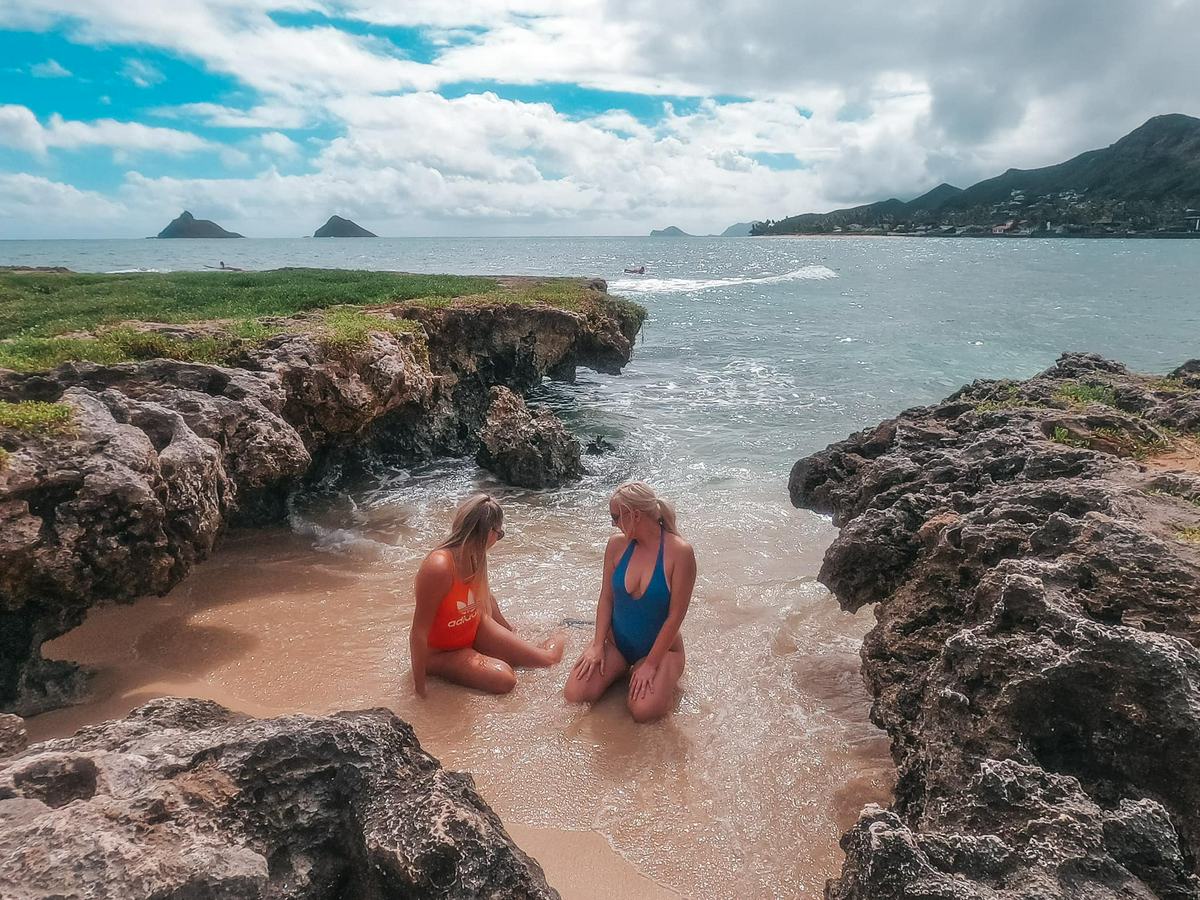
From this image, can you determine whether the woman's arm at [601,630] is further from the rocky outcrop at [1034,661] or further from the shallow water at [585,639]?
the rocky outcrop at [1034,661]

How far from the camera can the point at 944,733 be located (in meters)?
3.34

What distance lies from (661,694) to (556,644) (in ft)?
4.13

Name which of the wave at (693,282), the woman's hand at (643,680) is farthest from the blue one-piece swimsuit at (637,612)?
the wave at (693,282)

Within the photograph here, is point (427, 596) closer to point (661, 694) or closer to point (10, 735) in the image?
point (661, 694)

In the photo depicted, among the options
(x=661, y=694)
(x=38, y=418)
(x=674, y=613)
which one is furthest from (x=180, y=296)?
(x=661, y=694)

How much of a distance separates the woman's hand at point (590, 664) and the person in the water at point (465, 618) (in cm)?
52

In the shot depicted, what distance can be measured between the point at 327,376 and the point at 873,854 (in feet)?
27.0

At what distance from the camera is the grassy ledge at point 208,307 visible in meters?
8.39

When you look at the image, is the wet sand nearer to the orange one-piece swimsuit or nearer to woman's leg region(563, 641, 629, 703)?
woman's leg region(563, 641, 629, 703)

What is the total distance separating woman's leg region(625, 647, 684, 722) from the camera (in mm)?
5211

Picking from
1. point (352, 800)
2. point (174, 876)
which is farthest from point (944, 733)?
point (174, 876)

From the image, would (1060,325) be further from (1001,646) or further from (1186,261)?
(1186,261)

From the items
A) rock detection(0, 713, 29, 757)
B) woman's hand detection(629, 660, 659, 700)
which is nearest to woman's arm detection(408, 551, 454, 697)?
woman's hand detection(629, 660, 659, 700)

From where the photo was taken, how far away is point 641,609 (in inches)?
220
